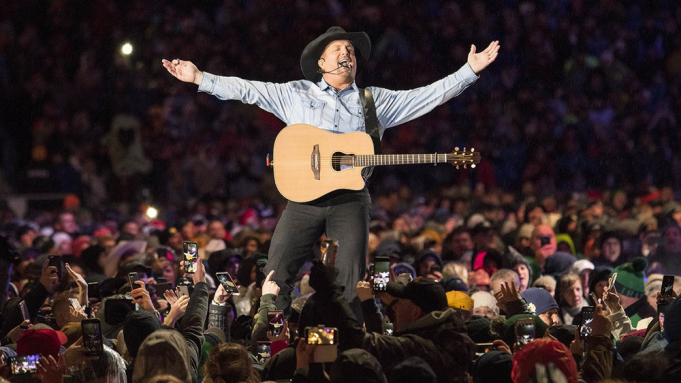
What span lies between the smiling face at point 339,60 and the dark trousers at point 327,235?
76 cm

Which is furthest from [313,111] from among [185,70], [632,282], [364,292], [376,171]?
[376,171]

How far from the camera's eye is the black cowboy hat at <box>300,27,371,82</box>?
21.6 ft

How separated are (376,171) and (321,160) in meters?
11.6

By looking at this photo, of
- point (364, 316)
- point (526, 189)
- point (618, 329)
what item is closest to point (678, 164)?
point (526, 189)

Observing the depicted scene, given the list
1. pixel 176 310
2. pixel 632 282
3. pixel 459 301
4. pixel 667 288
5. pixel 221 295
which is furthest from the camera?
pixel 632 282

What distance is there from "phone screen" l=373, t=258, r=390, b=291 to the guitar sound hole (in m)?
0.98

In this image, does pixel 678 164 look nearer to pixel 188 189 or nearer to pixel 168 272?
pixel 188 189

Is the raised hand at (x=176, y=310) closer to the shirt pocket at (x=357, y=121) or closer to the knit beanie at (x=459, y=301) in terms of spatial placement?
the shirt pocket at (x=357, y=121)

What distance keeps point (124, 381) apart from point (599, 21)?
54.5ft

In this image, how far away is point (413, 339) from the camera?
4.81 metres

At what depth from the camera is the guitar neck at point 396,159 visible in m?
6.07

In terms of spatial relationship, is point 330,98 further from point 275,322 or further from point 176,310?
point 176,310

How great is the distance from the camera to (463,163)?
20.4 ft

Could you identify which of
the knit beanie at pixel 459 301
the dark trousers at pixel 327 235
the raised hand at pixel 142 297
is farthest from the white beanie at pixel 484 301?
the raised hand at pixel 142 297
